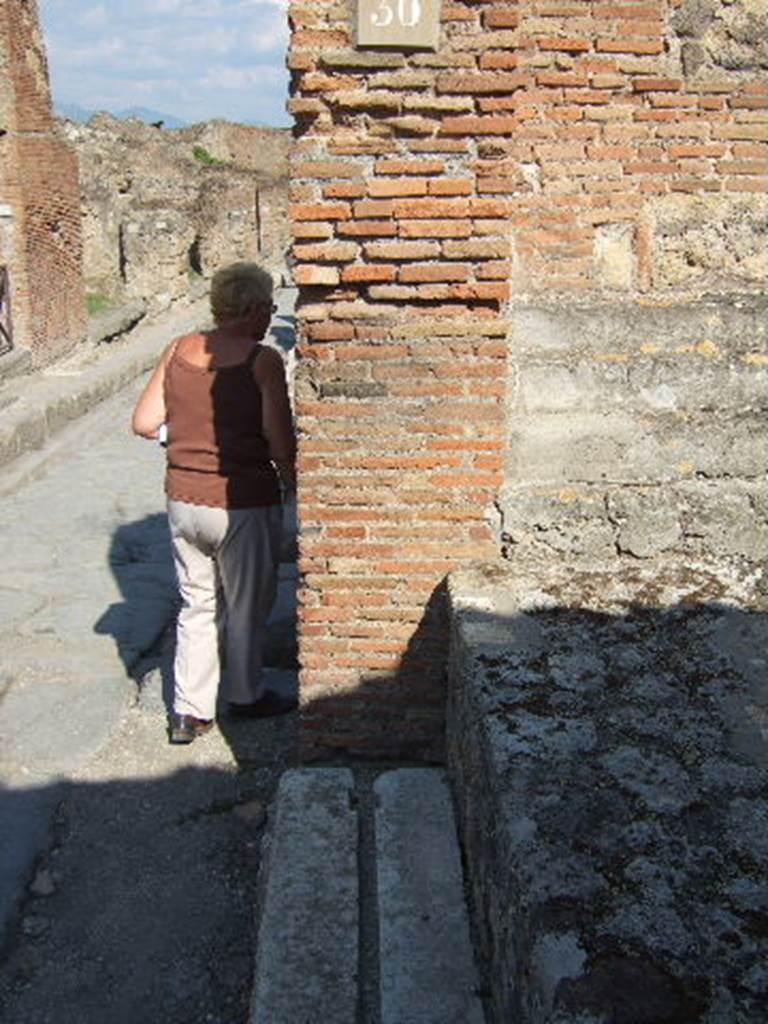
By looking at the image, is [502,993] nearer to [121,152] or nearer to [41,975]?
[41,975]

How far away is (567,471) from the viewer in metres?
3.26

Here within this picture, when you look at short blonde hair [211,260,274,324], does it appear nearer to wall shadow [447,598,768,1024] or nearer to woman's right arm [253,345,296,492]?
woman's right arm [253,345,296,492]

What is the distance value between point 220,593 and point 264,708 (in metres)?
0.50

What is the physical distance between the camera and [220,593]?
3723 mm

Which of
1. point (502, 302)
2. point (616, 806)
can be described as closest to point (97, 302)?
point (502, 302)

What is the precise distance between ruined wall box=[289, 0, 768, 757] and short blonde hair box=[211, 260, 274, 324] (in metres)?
0.51

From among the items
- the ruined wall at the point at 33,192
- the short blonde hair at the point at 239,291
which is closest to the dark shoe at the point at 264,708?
the short blonde hair at the point at 239,291

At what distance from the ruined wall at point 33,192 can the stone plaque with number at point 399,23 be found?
10.6m

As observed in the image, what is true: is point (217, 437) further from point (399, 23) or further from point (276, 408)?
point (399, 23)

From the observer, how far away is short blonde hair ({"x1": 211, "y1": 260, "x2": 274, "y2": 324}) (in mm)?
3396

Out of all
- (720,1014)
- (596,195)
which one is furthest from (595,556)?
(720,1014)

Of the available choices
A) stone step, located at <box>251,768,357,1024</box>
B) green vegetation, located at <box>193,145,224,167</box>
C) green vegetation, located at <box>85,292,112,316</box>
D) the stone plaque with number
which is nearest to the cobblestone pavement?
stone step, located at <box>251,768,357,1024</box>

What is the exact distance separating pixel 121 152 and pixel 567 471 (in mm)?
24295

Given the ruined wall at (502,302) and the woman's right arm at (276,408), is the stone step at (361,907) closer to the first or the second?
the ruined wall at (502,302)
